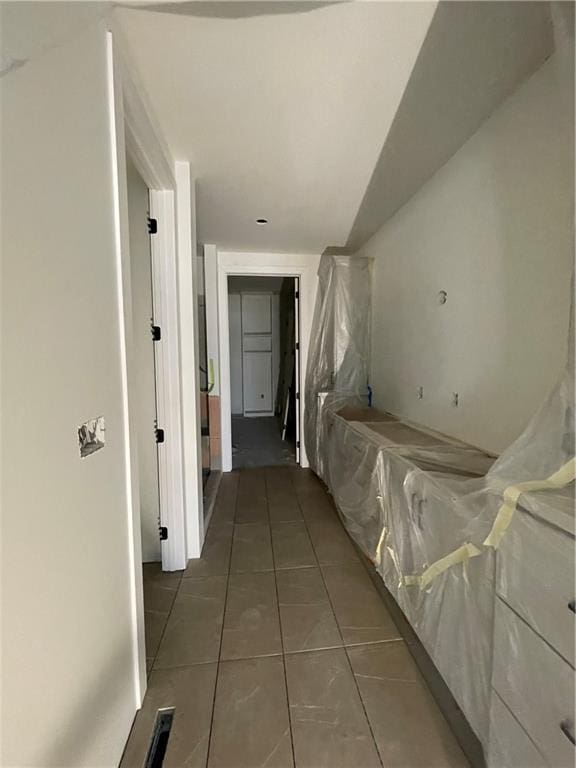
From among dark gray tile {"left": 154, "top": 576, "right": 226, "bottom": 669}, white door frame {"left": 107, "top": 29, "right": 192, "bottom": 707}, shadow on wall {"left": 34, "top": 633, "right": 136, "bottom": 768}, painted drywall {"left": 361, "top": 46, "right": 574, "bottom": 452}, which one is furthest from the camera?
dark gray tile {"left": 154, "top": 576, "right": 226, "bottom": 669}

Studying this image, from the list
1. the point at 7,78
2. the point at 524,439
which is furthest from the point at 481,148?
the point at 7,78

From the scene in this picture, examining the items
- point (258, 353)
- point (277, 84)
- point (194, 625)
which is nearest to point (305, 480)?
→ point (194, 625)

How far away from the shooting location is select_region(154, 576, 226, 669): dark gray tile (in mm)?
1462

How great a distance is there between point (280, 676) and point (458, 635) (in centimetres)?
73

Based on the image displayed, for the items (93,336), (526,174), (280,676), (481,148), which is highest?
(481,148)

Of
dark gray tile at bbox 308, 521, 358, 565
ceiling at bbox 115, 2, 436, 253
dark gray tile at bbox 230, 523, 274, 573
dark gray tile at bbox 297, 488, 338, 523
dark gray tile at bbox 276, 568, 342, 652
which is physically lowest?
dark gray tile at bbox 230, 523, 274, 573

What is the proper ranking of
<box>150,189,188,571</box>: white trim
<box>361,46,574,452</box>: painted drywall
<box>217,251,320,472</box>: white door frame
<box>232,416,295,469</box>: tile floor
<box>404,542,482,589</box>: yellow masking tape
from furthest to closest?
<box>232,416,295,469</box>: tile floor
<box>217,251,320,472</box>: white door frame
<box>150,189,188,571</box>: white trim
<box>361,46,574,452</box>: painted drywall
<box>404,542,482,589</box>: yellow masking tape

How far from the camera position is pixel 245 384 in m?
6.77

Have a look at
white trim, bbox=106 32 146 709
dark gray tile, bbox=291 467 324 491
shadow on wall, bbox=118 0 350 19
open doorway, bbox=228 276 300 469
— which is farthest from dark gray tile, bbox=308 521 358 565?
open doorway, bbox=228 276 300 469

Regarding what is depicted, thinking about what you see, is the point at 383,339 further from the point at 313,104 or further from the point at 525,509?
the point at 525,509

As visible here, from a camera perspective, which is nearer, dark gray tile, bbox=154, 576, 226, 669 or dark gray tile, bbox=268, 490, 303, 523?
dark gray tile, bbox=154, 576, 226, 669

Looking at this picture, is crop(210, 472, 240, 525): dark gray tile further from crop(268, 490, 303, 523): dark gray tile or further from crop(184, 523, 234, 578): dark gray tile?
crop(268, 490, 303, 523): dark gray tile

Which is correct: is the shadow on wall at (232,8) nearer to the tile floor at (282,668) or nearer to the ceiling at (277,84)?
the ceiling at (277,84)

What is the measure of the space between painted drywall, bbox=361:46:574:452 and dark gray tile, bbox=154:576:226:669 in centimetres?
157
